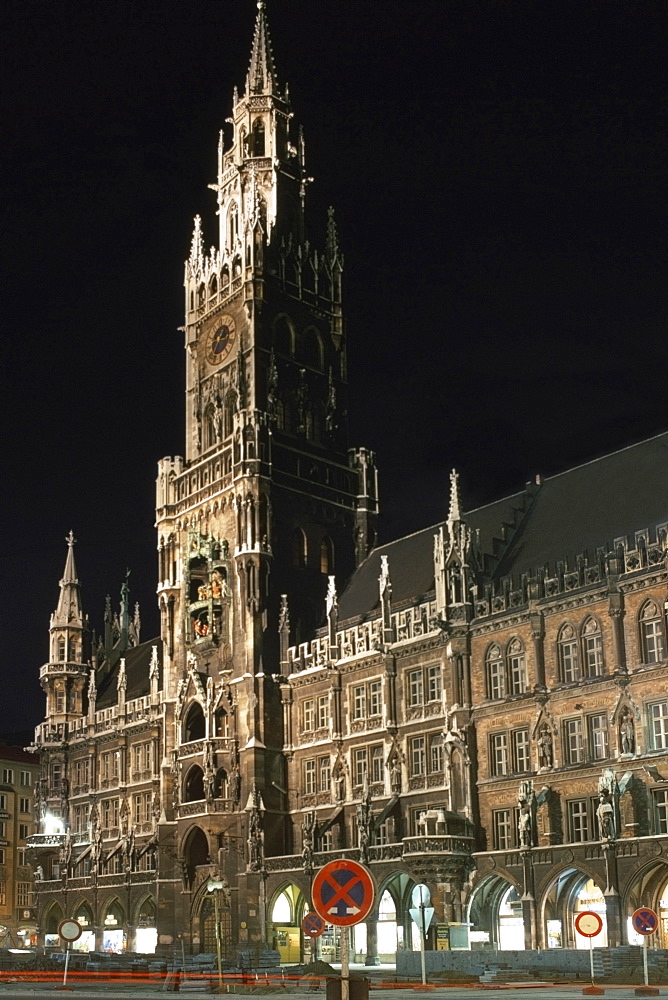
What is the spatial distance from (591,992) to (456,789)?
2924cm

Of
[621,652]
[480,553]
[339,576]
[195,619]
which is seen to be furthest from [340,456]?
[621,652]

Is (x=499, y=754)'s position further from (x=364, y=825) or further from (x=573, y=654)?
(x=364, y=825)

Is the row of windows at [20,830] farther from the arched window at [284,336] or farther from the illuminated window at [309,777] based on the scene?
the arched window at [284,336]

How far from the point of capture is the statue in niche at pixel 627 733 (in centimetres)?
4922

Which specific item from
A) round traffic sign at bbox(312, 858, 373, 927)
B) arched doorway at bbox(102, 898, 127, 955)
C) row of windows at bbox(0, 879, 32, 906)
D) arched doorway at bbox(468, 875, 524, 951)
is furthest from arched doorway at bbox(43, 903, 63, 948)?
round traffic sign at bbox(312, 858, 373, 927)

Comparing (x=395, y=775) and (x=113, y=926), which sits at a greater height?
(x=395, y=775)

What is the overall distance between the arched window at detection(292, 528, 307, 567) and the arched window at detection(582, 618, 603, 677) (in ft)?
71.7

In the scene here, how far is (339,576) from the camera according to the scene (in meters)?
72.6

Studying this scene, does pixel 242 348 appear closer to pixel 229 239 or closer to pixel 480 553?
pixel 229 239

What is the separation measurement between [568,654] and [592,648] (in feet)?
4.12

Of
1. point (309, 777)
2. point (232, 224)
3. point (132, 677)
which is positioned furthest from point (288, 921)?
point (232, 224)

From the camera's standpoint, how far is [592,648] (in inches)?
2052

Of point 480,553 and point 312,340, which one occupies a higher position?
point 312,340

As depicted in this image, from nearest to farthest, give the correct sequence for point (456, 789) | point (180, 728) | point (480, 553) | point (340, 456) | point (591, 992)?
point (591, 992) → point (456, 789) → point (480, 553) → point (180, 728) → point (340, 456)
